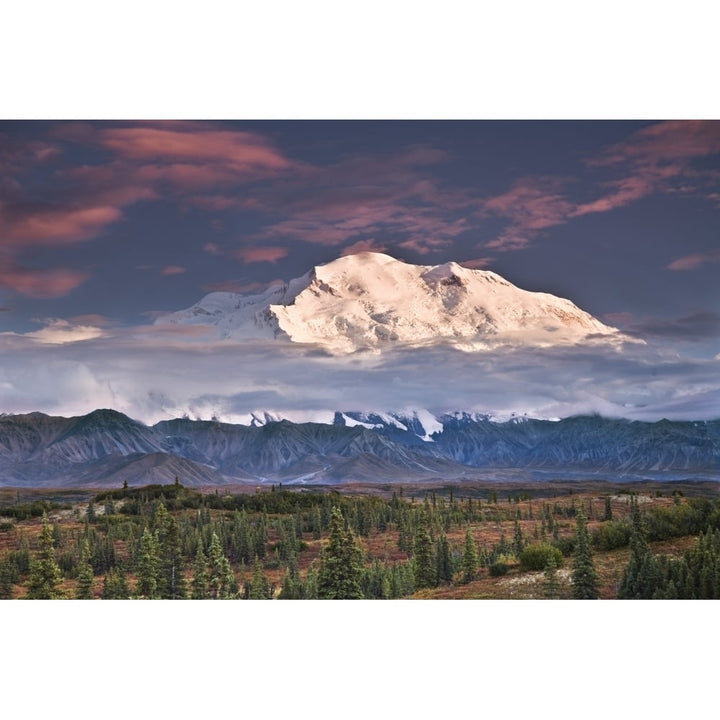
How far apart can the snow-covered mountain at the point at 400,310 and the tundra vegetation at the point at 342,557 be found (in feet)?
33.0

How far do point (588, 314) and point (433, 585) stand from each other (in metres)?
17.3

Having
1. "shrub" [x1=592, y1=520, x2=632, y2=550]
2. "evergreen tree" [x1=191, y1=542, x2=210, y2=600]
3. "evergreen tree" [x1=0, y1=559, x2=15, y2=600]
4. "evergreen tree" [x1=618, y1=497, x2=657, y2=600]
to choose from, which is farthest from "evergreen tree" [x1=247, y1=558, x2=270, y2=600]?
"evergreen tree" [x1=618, y1=497, x2=657, y2=600]

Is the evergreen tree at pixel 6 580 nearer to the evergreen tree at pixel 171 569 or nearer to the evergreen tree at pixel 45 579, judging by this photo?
the evergreen tree at pixel 45 579

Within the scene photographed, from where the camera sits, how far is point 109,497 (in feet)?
145

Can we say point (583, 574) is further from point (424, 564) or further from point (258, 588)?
point (258, 588)

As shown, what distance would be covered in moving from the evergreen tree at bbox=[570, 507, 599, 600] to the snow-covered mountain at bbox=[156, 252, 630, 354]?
49.4ft

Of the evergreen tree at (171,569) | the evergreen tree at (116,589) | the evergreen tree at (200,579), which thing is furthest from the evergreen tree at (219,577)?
the evergreen tree at (116,589)

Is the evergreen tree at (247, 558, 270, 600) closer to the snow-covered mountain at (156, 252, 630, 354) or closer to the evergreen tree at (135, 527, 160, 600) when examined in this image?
the evergreen tree at (135, 527, 160, 600)

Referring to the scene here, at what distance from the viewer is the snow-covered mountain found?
1555 inches

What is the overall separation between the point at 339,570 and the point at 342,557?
0.48 metres

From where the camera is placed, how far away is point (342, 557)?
1109 inches
